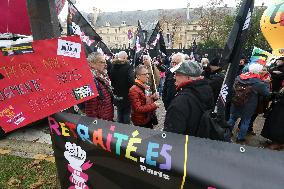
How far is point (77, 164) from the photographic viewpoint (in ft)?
10.6

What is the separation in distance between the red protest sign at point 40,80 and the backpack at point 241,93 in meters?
4.24

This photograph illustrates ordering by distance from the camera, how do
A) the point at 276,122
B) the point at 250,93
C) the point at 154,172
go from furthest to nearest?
the point at 250,93
the point at 276,122
the point at 154,172

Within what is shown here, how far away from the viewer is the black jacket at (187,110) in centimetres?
316

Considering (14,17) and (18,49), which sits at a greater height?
(14,17)

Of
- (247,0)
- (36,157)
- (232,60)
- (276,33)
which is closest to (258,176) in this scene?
(232,60)

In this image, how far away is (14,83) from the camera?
2.90 meters

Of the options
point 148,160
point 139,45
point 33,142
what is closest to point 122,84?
point 33,142

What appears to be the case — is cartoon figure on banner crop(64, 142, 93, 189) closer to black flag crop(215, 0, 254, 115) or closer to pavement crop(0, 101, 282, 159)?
pavement crop(0, 101, 282, 159)

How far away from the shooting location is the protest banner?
232cm

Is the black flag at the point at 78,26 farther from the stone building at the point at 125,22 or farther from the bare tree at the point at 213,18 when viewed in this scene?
the stone building at the point at 125,22

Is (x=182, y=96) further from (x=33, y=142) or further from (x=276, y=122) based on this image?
(x=33, y=142)

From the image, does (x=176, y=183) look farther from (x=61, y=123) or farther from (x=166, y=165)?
(x=61, y=123)

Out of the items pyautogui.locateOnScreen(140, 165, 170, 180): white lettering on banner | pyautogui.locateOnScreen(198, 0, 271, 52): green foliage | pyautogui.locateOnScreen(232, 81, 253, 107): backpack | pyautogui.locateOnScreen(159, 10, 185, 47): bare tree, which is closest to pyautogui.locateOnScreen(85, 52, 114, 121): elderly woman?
pyautogui.locateOnScreen(140, 165, 170, 180): white lettering on banner

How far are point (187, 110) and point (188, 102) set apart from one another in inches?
3.3
